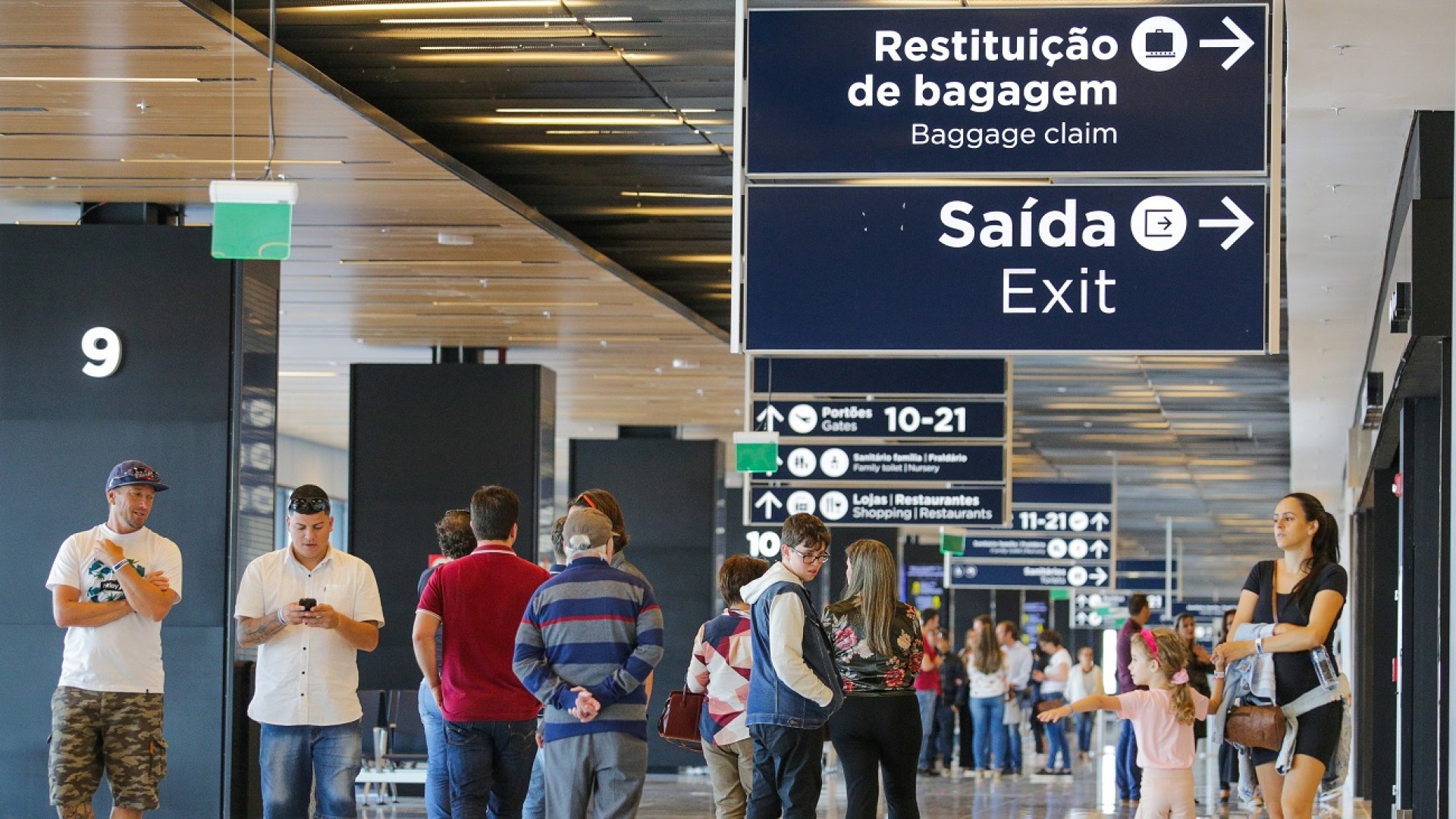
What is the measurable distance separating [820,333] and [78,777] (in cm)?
333

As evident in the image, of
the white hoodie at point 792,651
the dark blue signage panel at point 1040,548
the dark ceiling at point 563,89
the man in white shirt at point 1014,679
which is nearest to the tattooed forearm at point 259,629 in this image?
the white hoodie at point 792,651

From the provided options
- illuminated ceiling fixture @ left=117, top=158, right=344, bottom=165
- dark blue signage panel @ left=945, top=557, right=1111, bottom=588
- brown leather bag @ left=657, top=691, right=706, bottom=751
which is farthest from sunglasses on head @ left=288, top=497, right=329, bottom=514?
dark blue signage panel @ left=945, top=557, right=1111, bottom=588

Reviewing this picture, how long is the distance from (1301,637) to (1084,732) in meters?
18.1

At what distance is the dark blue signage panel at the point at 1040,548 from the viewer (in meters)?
19.4

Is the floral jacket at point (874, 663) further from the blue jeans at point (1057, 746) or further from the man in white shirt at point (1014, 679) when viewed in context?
the blue jeans at point (1057, 746)

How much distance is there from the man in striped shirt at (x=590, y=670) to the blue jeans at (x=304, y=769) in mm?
837

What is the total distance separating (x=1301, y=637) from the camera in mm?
6324

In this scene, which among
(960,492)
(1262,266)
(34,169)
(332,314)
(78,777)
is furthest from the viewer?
(332,314)

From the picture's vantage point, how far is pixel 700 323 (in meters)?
14.0

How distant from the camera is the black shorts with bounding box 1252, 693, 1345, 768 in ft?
21.0

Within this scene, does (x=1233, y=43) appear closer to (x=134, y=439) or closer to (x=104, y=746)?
(x=104, y=746)

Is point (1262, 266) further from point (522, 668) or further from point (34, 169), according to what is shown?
point (34, 169)

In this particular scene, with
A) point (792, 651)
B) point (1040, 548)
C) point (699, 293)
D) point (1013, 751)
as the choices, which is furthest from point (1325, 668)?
point (1040, 548)

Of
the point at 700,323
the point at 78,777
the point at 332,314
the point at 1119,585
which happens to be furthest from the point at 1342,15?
the point at 1119,585
